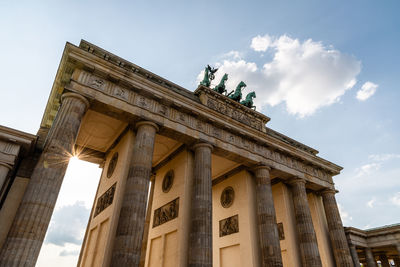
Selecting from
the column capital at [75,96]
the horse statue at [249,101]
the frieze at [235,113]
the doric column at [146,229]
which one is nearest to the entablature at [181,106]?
the frieze at [235,113]

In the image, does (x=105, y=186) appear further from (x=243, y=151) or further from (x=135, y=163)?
(x=243, y=151)

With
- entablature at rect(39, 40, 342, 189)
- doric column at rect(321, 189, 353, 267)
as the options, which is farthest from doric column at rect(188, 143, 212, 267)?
doric column at rect(321, 189, 353, 267)

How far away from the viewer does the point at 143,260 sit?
17.5 metres

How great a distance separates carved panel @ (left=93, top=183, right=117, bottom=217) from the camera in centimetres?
1526

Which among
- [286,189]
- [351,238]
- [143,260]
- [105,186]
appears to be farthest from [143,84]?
[351,238]

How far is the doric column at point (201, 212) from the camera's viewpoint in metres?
14.0

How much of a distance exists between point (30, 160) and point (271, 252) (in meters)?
14.7

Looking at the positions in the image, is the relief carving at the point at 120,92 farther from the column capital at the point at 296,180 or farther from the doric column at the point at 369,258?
the doric column at the point at 369,258

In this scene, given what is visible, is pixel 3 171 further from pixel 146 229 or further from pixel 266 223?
pixel 266 223

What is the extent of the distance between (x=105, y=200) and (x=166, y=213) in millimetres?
4020

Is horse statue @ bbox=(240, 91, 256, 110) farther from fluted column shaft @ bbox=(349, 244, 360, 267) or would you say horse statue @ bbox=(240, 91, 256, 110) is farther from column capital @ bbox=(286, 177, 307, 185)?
fluted column shaft @ bbox=(349, 244, 360, 267)

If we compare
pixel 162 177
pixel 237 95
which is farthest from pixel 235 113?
pixel 162 177

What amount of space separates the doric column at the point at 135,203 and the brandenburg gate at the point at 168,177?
0.16 feet

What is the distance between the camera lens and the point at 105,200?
15992 mm
